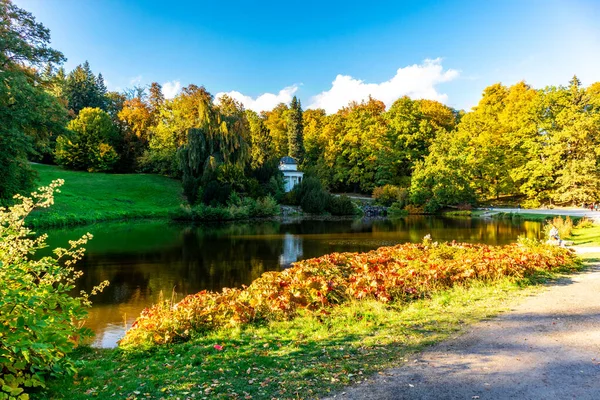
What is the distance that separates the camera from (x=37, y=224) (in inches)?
922

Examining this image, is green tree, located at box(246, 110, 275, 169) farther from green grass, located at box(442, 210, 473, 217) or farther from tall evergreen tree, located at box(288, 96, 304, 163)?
green grass, located at box(442, 210, 473, 217)

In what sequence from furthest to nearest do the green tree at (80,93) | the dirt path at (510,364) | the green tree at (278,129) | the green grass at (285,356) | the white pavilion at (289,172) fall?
the green tree at (80,93) → the green tree at (278,129) → the white pavilion at (289,172) → the green grass at (285,356) → the dirt path at (510,364)

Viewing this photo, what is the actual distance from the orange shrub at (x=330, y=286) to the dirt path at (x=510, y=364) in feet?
6.44

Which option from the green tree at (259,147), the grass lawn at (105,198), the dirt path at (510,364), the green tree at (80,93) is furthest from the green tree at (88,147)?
the dirt path at (510,364)

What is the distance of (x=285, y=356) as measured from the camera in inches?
183

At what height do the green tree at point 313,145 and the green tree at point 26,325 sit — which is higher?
the green tree at point 313,145

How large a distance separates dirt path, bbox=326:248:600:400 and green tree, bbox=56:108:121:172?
4824cm

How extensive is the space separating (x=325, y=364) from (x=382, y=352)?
2.53 feet

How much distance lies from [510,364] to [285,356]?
2.56 metres

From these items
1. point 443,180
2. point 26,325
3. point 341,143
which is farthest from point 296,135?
point 26,325

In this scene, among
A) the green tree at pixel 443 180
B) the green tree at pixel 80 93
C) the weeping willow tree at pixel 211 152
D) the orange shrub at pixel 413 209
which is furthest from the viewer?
the green tree at pixel 80 93

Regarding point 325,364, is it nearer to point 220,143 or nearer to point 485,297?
point 485,297

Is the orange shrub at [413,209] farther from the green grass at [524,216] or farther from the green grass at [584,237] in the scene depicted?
the green grass at [584,237]

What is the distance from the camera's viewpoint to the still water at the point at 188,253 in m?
9.38
